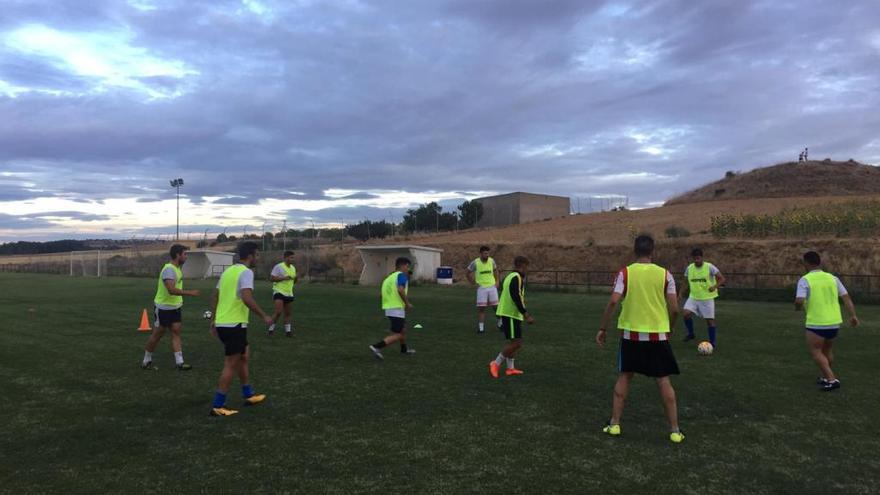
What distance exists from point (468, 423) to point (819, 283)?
4.91 meters

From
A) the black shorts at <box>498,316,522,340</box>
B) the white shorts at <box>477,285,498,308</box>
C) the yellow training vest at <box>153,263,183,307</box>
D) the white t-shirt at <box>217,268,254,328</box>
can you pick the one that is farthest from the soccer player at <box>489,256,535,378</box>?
the yellow training vest at <box>153,263,183,307</box>

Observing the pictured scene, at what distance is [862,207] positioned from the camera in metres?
36.5

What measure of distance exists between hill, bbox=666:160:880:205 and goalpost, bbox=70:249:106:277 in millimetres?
66909

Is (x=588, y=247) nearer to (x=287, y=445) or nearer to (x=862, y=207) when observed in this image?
(x=862, y=207)

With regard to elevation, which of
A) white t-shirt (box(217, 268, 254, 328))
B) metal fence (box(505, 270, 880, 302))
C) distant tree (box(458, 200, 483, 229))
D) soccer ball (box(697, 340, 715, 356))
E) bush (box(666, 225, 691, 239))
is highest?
distant tree (box(458, 200, 483, 229))

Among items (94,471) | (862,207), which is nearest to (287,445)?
(94,471)

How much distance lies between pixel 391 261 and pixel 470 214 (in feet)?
146

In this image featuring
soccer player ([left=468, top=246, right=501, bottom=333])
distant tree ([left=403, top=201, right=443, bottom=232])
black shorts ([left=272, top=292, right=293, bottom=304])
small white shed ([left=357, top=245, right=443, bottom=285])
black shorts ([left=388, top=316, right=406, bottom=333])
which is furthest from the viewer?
distant tree ([left=403, top=201, right=443, bottom=232])

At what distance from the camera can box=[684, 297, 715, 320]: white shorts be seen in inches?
405

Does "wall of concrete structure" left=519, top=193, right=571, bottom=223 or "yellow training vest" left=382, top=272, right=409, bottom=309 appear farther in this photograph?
"wall of concrete structure" left=519, top=193, right=571, bottom=223

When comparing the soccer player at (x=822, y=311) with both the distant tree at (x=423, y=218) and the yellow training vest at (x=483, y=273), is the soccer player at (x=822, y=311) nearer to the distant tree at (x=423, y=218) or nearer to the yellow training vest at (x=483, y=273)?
the yellow training vest at (x=483, y=273)

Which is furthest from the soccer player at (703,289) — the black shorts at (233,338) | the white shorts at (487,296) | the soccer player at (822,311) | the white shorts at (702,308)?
the black shorts at (233,338)

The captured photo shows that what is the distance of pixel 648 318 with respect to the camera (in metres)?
5.05

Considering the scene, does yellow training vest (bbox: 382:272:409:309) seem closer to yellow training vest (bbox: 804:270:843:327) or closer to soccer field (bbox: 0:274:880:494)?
soccer field (bbox: 0:274:880:494)
